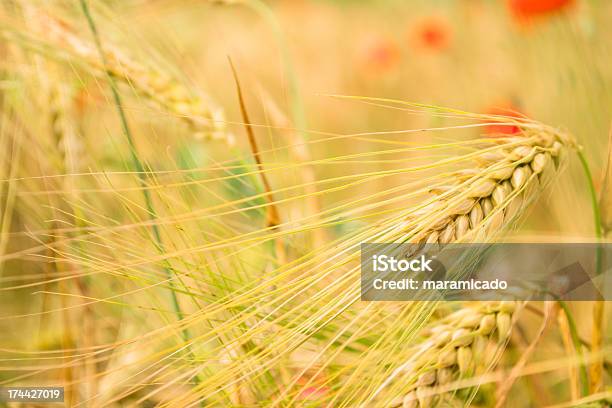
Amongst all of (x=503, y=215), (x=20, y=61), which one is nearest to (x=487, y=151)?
(x=503, y=215)

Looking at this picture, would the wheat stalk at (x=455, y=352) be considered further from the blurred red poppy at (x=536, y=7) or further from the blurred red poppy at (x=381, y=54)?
the blurred red poppy at (x=381, y=54)

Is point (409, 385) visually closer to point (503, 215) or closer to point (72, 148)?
point (503, 215)

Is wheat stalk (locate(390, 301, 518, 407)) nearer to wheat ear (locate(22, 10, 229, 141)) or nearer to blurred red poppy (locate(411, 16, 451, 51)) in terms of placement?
wheat ear (locate(22, 10, 229, 141))

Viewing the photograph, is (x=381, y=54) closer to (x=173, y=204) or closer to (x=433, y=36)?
(x=433, y=36)

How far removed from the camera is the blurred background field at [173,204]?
0.36m

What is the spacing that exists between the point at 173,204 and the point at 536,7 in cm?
67

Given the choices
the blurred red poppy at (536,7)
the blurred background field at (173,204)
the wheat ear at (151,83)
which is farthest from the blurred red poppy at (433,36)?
the wheat ear at (151,83)

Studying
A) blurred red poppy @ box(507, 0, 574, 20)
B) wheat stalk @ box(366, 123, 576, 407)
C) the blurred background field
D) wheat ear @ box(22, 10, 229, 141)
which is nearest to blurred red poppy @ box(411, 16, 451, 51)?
the blurred background field

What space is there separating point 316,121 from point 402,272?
116cm

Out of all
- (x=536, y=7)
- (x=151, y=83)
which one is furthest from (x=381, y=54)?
(x=151, y=83)

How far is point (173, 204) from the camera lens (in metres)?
0.46

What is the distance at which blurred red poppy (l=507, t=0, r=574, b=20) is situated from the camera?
880 mm

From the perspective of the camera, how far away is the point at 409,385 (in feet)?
1.14

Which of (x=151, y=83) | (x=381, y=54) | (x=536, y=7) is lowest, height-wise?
(x=151, y=83)
